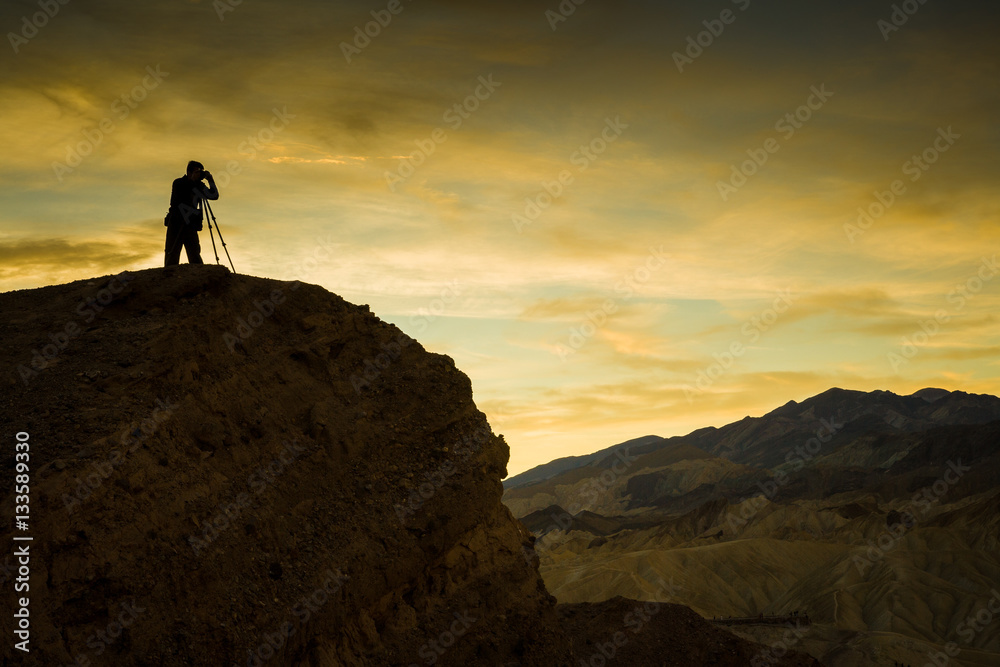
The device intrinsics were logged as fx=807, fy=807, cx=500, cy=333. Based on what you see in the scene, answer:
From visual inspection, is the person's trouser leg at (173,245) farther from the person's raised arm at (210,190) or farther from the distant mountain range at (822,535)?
the distant mountain range at (822,535)

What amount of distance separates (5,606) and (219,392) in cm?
493

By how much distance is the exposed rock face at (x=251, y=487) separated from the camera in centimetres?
1112

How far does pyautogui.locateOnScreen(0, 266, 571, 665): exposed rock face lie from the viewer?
1112 cm

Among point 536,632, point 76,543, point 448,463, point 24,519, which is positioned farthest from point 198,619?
point 536,632

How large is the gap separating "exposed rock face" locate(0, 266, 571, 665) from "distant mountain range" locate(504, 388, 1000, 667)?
1514 inches

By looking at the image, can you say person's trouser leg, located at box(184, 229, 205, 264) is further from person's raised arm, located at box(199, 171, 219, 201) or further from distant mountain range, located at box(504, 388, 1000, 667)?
distant mountain range, located at box(504, 388, 1000, 667)

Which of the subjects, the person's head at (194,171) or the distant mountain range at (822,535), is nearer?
the person's head at (194,171)

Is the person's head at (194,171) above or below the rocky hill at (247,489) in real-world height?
above

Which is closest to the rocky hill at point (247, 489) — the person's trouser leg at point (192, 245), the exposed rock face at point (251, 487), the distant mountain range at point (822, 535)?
the exposed rock face at point (251, 487)

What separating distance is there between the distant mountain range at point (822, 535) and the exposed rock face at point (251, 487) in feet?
126

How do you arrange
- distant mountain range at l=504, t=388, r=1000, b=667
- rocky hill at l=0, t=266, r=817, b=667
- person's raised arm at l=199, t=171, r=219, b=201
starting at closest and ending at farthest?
rocky hill at l=0, t=266, r=817, b=667
person's raised arm at l=199, t=171, r=219, b=201
distant mountain range at l=504, t=388, r=1000, b=667

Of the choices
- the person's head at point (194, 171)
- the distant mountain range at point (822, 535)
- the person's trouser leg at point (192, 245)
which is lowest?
the distant mountain range at point (822, 535)

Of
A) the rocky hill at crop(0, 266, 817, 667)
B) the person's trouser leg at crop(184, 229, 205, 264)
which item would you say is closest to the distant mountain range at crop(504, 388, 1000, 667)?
the rocky hill at crop(0, 266, 817, 667)

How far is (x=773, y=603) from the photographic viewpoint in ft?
240
